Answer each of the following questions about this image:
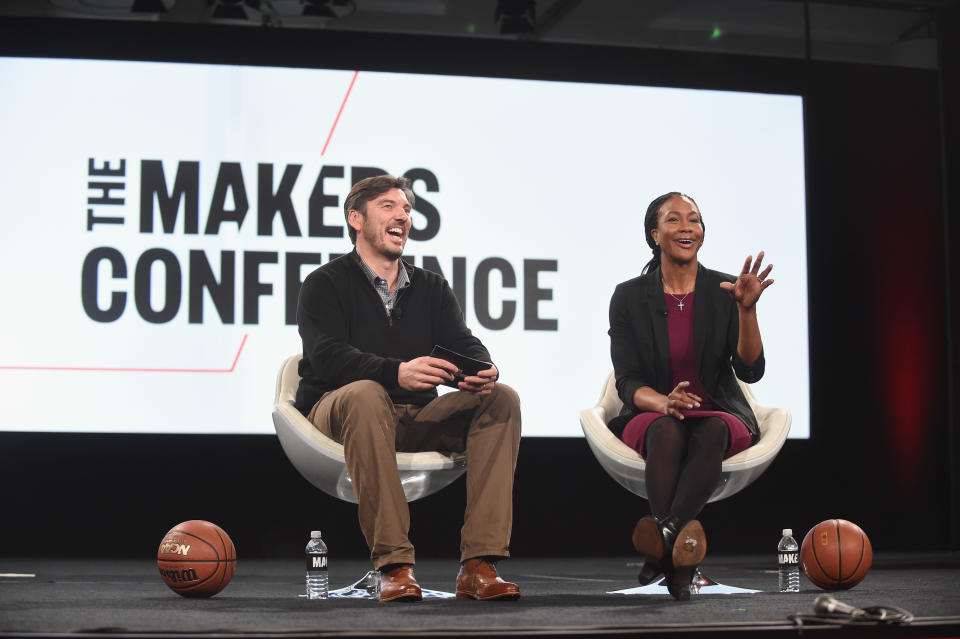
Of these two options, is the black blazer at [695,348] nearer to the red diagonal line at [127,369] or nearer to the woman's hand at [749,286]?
the woman's hand at [749,286]

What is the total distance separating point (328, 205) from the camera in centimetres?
467

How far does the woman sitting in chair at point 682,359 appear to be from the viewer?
286 cm

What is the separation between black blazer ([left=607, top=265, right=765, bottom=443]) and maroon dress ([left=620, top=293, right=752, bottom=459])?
2 cm

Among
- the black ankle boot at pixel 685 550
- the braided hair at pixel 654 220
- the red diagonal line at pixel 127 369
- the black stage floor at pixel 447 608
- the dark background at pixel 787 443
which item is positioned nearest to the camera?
the black stage floor at pixel 447 608

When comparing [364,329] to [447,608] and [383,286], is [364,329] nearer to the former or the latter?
[383,286]

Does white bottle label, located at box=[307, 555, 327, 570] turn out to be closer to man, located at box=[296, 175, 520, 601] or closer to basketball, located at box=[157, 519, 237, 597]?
basketball, located at box=[157, 519, 237, 597]

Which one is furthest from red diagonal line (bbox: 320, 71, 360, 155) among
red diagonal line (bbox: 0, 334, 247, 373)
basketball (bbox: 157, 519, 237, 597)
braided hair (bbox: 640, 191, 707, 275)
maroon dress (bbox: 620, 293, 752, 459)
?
basketball (bbox: 157, 519, 237, 597)

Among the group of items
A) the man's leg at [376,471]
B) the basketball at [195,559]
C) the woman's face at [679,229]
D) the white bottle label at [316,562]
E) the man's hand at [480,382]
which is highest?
the woman's face at [679,229]

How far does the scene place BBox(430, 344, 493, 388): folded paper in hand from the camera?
2789mm

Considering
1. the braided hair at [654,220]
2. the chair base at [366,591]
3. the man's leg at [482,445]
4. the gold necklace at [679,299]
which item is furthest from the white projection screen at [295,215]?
the man's leg at [482,445]

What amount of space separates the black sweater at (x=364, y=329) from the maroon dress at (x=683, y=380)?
19.6 inches

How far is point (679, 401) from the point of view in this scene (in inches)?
113

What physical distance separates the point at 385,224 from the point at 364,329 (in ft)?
1.11

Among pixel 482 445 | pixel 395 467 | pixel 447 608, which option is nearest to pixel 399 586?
pixel 447 608
